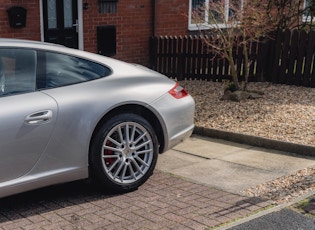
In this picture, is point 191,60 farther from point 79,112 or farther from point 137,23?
point 79,112

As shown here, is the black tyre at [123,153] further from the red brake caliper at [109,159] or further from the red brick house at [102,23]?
the red brick house at [102,23]

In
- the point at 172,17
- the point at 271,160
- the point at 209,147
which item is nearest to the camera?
the point at 271,160

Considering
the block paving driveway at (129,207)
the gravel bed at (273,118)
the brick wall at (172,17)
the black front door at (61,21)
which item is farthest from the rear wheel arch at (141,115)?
the brick wall at (172,17)

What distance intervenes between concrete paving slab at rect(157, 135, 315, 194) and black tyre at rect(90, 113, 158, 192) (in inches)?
26.0

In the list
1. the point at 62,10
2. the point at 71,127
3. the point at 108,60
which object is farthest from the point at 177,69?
the point at 71,127

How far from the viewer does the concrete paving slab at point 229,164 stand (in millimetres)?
5184

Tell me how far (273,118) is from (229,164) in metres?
1.82

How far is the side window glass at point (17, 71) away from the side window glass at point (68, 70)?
15 centimetres

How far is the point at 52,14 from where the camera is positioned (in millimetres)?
10195

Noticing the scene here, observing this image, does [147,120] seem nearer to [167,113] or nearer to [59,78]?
[167,113]

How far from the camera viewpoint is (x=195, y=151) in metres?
6.31

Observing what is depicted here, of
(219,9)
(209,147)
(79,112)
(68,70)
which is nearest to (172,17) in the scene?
(219,9)

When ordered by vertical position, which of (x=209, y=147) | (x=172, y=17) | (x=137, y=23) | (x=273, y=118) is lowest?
(x=209, y=147)

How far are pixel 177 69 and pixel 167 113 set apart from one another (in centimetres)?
635
